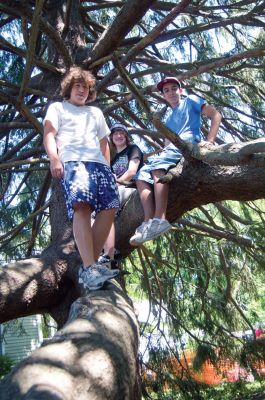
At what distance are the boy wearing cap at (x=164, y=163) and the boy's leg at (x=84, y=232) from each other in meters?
0.28

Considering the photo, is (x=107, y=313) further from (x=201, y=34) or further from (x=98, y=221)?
(x=201, y=34)

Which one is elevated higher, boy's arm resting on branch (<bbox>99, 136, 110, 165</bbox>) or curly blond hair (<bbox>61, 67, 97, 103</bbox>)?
curly blond hair (<bbox>61, 67, 97, 103</bbox>)

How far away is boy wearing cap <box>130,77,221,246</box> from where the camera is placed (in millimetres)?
2762

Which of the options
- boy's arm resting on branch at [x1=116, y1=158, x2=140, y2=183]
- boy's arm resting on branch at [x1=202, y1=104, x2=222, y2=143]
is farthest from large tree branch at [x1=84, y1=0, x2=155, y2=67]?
boy's arm resting on branch at [x1=116, y1=158, x2=140, y2=183]

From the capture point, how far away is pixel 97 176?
2.68m

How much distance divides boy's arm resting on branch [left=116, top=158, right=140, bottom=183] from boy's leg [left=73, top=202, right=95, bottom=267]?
0.69 m

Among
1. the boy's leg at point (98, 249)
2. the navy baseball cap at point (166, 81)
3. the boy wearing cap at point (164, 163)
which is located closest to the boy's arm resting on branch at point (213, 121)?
the boy wearing cap at point (164, 163)

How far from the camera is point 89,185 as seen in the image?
2.61 metres

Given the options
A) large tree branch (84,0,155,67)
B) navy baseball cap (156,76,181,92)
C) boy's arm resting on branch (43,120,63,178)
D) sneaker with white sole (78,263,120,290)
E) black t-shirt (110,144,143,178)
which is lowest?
sneaker with white sole (78,263,120,290)

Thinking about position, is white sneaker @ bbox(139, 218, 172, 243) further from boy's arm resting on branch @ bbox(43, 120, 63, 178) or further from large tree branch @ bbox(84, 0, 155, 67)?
large tree branch @ bbox(84, 0, 155, 67)

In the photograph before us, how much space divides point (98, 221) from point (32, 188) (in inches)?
124

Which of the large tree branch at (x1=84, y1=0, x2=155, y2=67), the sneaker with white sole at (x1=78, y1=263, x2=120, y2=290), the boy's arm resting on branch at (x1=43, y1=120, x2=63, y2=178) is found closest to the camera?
the sneaker with white sole at (x1=78, y1=263, x2=120, y2=290)

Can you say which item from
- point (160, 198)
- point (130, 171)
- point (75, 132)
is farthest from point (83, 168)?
point (130, 171)

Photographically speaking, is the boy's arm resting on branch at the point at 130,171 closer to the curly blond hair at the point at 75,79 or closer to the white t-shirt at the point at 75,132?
the white t-shirt at the point at 75,132
